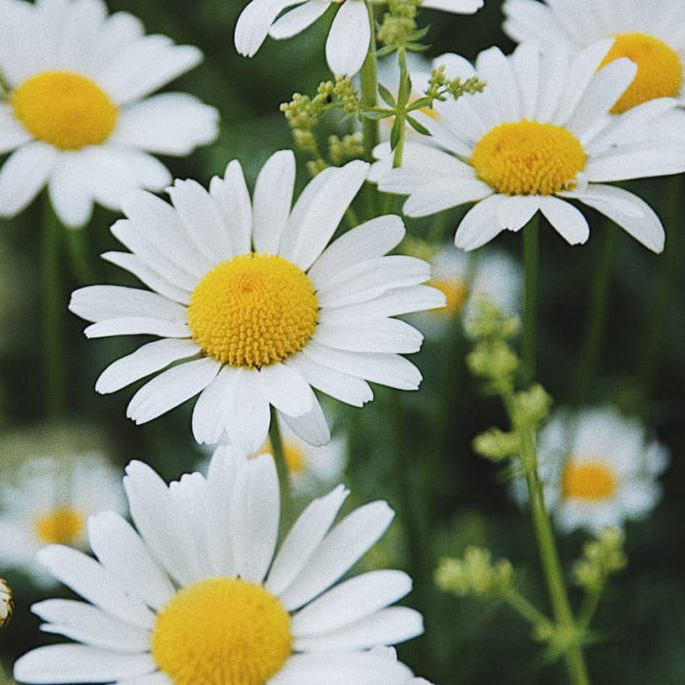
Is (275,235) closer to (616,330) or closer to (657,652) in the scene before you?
(657,652)

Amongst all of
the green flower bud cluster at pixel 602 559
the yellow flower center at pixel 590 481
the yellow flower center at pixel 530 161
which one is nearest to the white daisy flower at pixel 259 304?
the yellow flower center at pixel 530 161

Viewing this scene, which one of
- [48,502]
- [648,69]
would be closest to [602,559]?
[648,69]

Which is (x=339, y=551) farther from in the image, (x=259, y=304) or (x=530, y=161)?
(x=530, y=161)

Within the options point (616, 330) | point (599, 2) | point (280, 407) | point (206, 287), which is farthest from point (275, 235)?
point (616, 330)

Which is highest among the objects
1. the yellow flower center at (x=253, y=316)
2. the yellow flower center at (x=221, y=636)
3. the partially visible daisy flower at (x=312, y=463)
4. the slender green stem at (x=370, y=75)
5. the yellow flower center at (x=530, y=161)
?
the slender green stem at (x=370, y=75)

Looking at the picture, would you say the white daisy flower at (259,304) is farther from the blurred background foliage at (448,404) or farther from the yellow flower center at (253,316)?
the blurred background foliage at (448,404)
